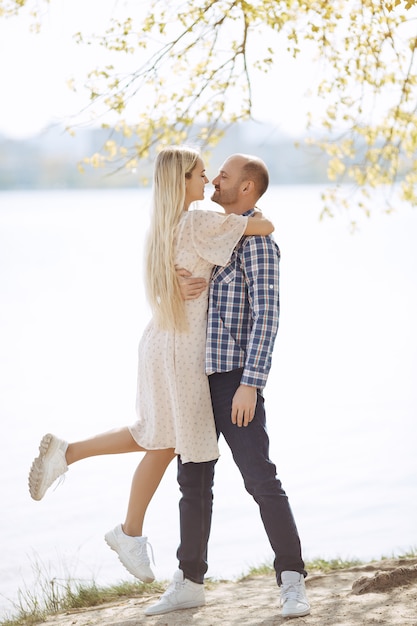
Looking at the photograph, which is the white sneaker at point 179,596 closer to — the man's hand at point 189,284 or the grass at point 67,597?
the grass at point 67,597

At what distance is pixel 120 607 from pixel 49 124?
2.58 m

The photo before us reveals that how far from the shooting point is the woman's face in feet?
11.7

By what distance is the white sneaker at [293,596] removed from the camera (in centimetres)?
349

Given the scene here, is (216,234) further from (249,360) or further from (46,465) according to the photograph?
(46,465)

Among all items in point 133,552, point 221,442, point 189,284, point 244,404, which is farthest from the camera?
point 221,442

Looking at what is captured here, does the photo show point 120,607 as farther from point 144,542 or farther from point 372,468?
point 372,468

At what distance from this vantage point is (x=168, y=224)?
3553 millimetres

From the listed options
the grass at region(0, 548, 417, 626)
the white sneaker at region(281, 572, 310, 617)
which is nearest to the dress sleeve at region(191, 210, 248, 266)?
the white sneaker at region(281, 572, 310, 617)

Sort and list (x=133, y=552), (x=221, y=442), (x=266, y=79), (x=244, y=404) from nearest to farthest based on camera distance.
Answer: (x=244, y=404), (x=133, y=552), (x=266, y=79), (x=221, y=442)

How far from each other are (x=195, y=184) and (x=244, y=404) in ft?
2.71

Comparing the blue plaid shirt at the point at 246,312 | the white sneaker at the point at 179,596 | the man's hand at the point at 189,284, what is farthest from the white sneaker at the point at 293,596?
the man's hand at the point at 189,284

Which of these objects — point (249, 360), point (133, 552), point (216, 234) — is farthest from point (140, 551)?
point (216, 234)

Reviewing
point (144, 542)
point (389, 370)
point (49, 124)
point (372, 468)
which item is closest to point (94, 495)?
point (372, 468)

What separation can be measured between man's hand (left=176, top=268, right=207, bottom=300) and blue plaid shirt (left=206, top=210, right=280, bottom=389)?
0.04m
